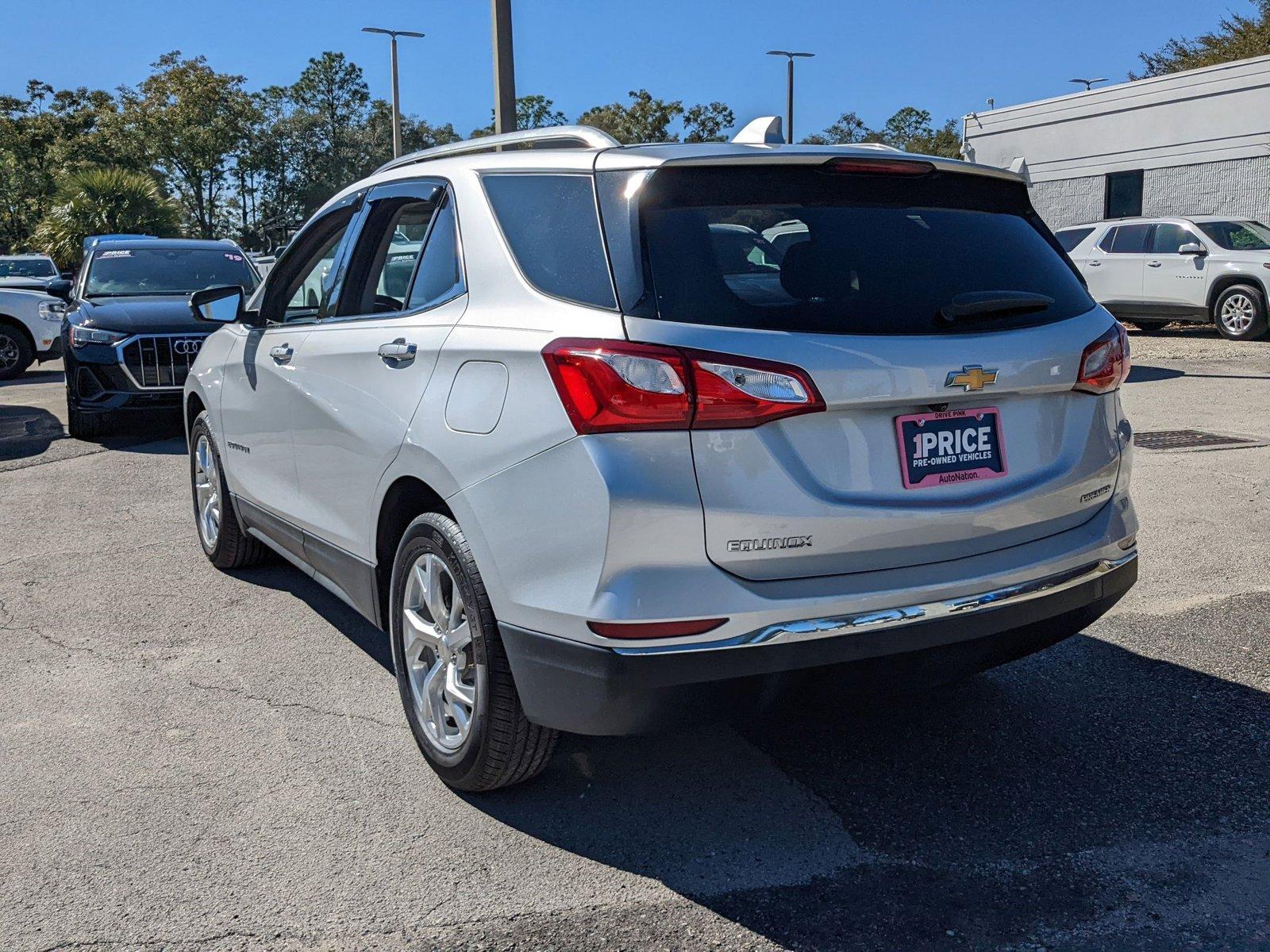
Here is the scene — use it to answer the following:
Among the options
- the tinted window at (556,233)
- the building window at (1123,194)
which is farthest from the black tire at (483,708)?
the building window at (1123,194)

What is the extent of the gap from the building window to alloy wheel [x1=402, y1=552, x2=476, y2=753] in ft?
85.3

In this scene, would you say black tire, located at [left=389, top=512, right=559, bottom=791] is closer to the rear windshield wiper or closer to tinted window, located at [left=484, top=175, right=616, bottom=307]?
tinted window, located at [left=484, top=175, right=616, bottom=307]

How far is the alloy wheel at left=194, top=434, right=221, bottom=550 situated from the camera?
5871 millimetres

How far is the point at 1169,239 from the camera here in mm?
18109

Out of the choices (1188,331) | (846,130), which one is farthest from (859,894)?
(846,130)

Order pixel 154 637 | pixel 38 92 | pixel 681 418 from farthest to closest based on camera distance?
pixel 38 92 → pixel 154 637 → pixel 681 418

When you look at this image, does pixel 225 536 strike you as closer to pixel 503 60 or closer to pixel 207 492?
pixel 207 492

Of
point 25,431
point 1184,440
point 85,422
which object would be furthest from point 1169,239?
point 25,431

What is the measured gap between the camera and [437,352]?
3.44 m

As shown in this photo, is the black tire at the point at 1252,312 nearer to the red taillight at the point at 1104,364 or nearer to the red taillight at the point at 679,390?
the red taillight at the point at 1104,364

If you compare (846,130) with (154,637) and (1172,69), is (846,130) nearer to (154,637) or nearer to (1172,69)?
(1172,69)

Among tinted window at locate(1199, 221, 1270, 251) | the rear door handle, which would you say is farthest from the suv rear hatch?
tinted window at locate(1199, 221, 1270, 251)

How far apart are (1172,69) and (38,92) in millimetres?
55872

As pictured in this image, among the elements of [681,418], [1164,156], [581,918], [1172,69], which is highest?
[1172,69]
